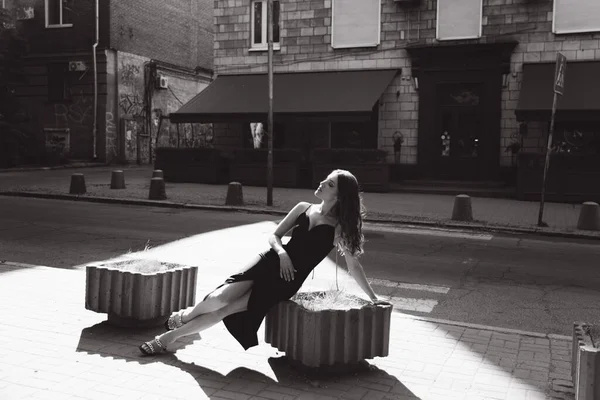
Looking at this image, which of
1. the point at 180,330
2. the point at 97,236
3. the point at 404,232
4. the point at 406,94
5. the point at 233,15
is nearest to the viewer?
the point at 180,330

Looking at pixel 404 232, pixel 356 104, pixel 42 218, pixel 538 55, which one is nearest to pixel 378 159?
pixel 356 104

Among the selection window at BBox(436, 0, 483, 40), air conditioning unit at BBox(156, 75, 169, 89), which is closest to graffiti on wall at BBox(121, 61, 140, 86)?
air conditioning unit at BBox(156, 75, 169, 89)

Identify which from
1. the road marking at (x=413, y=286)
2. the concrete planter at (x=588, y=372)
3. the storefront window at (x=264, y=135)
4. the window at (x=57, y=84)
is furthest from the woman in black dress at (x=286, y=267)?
the window at (x=57, y=84)

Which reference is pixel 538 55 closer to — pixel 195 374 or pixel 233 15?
pixel 233 15

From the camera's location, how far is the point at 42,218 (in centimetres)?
1325

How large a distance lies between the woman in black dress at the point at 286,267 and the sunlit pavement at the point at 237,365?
0.91 feet

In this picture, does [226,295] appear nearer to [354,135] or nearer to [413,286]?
[413,286]

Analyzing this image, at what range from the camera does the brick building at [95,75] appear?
1190 inches

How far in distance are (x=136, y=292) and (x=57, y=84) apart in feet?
93.4

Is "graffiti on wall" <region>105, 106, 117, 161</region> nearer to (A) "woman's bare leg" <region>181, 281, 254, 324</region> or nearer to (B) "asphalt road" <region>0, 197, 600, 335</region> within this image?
(B) "asphalt road" <region>0, 197, 600, 335</region>

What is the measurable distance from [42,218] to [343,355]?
1028cm

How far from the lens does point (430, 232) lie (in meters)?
13.2

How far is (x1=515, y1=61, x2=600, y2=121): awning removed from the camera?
18.6 m

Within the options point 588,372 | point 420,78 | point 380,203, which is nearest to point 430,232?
point 380,203
